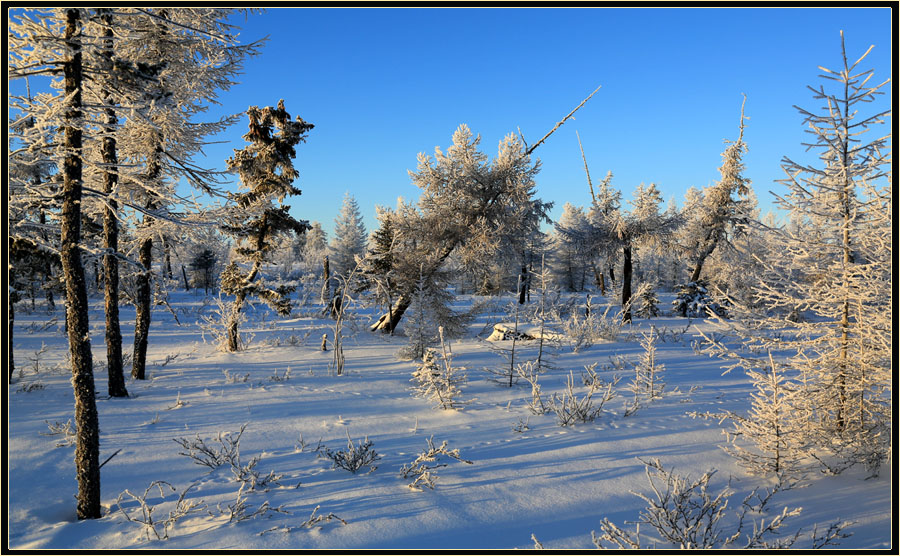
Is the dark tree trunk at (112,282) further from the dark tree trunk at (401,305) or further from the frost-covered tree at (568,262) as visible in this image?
the frost-covered tree at (568,262)

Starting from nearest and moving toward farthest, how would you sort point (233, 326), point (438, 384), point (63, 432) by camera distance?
1. point (63, 432)
2. point (438, 384)
3. point (233, 326)

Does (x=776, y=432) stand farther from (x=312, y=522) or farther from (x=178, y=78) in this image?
(x=178, y=78)

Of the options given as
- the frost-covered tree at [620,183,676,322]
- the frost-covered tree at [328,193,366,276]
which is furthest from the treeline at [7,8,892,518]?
the frost-covered tree at [328,193,366,276]

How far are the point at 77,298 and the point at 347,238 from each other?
1669 inches

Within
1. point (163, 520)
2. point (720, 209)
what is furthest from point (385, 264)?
point (720, 209)

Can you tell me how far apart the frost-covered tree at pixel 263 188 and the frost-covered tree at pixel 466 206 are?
3752 millimetres

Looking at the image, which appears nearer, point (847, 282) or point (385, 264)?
point (847, 282)

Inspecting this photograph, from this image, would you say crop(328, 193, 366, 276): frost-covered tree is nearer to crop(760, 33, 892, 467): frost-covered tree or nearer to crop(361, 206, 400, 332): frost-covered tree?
crop(361, 206, 400, 332): frost-covered tree

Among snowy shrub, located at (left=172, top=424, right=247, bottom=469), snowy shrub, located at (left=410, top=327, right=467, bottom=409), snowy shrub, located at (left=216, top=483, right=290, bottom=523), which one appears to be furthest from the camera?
snowy shrub, located at (left=410, top=327, right=467, bottom=409)

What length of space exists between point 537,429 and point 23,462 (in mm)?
6703

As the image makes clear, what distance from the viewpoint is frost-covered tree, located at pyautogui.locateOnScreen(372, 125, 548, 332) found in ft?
48.3

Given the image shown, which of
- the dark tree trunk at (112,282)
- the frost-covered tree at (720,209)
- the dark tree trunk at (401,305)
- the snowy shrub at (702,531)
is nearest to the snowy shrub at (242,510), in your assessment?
the snowy shrub at (702,531)

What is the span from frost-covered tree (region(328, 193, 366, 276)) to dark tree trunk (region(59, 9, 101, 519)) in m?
38.8

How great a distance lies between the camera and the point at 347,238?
45.8 meters
